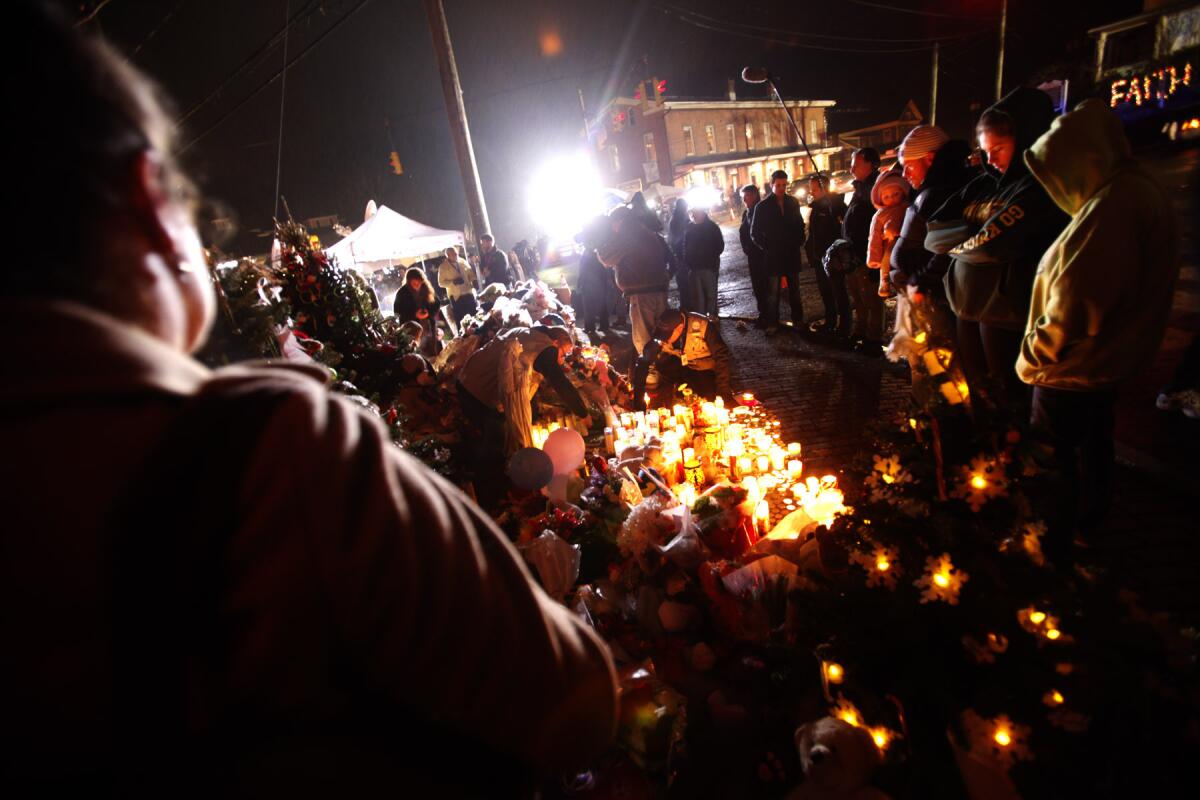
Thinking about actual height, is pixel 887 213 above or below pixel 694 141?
below

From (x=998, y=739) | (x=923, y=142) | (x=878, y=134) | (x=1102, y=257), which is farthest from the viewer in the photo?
(x=878, y=134)

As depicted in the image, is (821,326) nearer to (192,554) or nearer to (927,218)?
(927,218)

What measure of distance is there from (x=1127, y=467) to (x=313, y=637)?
5.24 m

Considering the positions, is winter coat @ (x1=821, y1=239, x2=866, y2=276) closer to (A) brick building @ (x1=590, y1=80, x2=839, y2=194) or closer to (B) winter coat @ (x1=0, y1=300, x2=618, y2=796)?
(B) winter coat @ (x1=0, y1=300, x2=618, y2=796)

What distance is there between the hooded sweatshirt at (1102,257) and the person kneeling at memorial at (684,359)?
3.02 metres

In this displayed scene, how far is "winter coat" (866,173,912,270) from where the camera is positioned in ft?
16.6

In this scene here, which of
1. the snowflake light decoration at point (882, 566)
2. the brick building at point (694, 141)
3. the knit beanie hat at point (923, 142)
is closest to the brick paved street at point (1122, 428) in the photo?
the snowflake light decoration at point (882, 566)

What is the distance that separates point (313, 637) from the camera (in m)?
0.62

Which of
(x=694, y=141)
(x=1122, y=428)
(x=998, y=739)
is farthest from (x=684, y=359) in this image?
(x=694, y=141)

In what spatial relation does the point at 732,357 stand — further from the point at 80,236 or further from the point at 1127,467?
the point at 80,236

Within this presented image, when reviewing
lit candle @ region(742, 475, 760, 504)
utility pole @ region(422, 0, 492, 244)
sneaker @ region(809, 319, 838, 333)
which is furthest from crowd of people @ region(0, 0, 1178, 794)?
utility pole @ region(422, 0, 492, 244)

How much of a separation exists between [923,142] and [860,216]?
6.80 ft

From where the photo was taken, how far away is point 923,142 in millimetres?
4633

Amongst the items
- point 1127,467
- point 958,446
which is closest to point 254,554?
point 958,446
